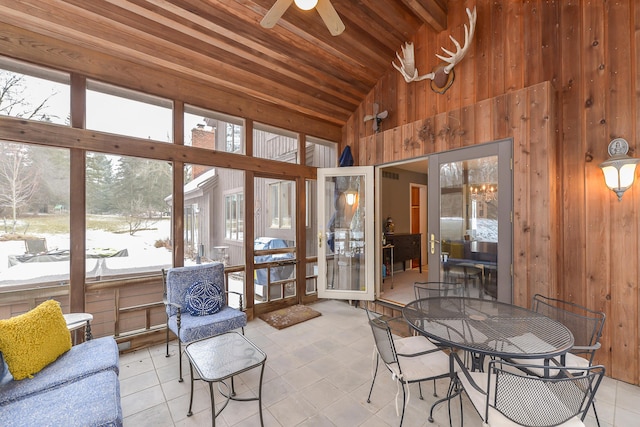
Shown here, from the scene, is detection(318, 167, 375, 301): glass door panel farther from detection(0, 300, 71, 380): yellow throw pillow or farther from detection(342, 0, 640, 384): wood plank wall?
detection(0, 300, 71, 380): yellow throw pillow

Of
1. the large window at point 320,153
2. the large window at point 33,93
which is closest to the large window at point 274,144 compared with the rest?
the large window at point 320,153

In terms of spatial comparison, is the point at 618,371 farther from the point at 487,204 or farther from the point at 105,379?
the point at 105,379

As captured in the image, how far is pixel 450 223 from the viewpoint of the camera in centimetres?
344

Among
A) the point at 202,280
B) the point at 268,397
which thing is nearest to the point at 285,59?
the point at 202,280

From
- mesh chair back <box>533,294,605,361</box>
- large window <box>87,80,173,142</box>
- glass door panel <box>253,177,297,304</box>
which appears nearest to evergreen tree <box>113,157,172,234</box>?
large window <box>87,80,173,142</box>

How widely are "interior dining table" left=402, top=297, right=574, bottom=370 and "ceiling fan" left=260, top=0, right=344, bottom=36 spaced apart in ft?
8.06

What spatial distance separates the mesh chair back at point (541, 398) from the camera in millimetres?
1312

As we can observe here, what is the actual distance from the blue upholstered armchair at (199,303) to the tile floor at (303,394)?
441mm

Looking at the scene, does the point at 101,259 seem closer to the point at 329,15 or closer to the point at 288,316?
the point at 288,316

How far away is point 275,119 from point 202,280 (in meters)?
2.59

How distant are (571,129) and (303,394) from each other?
357 cm

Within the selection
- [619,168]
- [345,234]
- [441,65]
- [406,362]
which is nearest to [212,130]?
[345,234]

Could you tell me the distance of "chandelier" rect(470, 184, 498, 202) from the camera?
10.00 ft

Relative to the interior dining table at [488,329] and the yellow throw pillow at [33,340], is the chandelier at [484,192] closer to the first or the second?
the interior dining table at [488,329]
